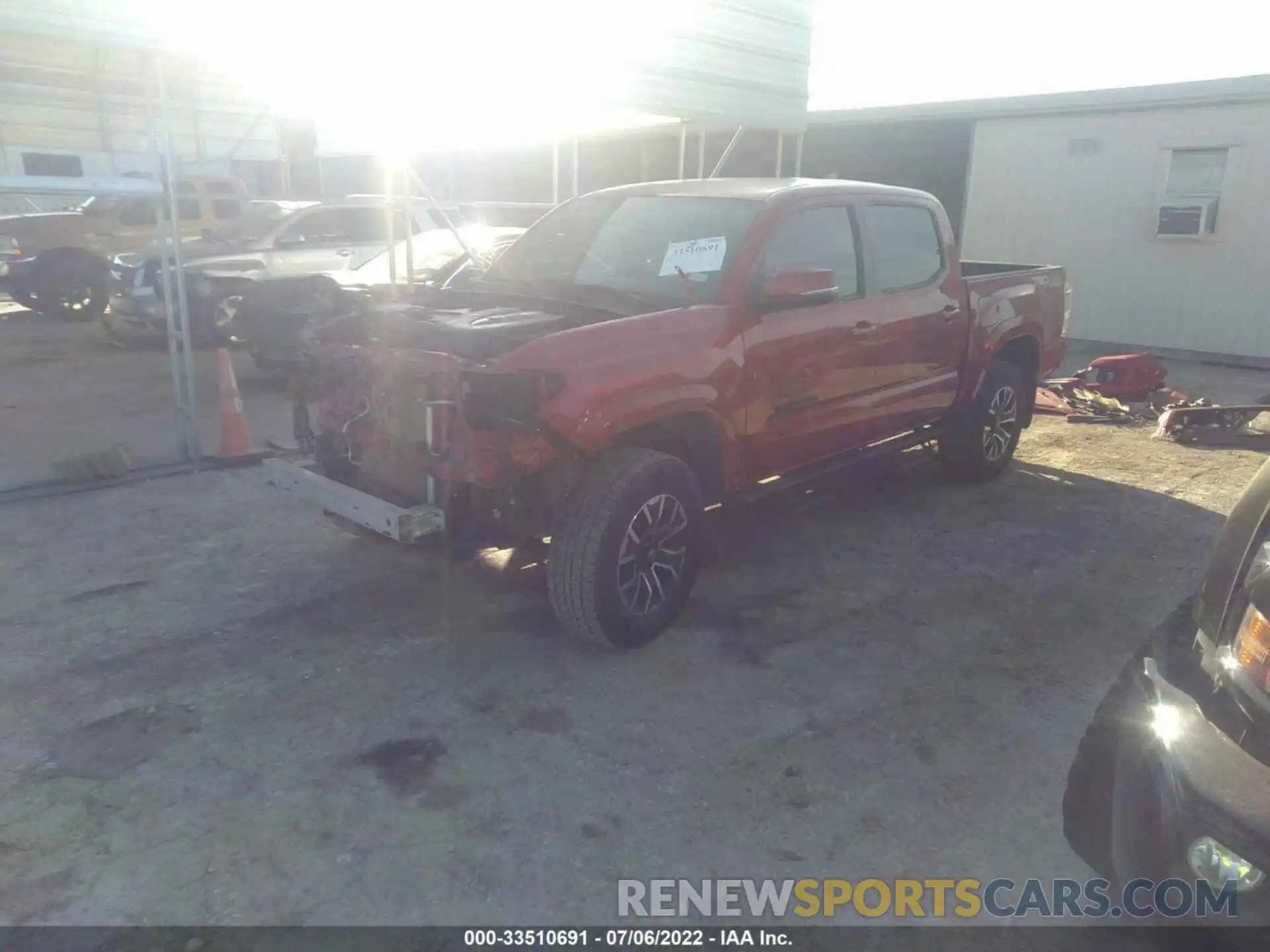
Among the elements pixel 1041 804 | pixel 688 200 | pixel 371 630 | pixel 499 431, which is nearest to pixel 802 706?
pixel 1041 804

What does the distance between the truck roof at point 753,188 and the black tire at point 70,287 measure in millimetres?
10824

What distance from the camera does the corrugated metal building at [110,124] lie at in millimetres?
11633

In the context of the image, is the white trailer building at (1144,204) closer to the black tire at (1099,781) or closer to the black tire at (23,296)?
the black tire at (1099,781)

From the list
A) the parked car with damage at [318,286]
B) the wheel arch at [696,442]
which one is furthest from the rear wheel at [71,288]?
the wheel arch at [696,442]

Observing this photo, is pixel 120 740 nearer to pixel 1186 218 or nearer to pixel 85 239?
pixel 85 239

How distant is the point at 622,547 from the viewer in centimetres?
386

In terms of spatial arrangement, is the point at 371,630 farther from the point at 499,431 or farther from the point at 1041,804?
the point at 1041,804

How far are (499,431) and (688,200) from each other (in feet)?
6.67

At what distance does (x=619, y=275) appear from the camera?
15.7 ft

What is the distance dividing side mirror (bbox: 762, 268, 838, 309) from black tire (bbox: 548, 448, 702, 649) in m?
0.89

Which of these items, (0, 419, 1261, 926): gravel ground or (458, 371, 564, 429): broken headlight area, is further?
(458, 371, 564, 429): broken headlight area

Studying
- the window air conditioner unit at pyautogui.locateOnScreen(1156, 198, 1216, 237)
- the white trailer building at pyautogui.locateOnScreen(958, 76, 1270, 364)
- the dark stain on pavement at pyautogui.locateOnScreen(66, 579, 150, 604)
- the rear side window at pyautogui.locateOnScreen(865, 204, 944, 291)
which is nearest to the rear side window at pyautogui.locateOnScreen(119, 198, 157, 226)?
the dark stain on pavement at pyautogui.locateOnScreen(66, 579, 150, 604)

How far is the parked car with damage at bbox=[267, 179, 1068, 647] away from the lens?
12.2ft

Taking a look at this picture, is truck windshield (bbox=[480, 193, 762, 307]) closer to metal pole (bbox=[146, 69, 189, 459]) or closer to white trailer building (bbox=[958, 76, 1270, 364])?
metal pole (bbox=[146, 69, 189, 459])
